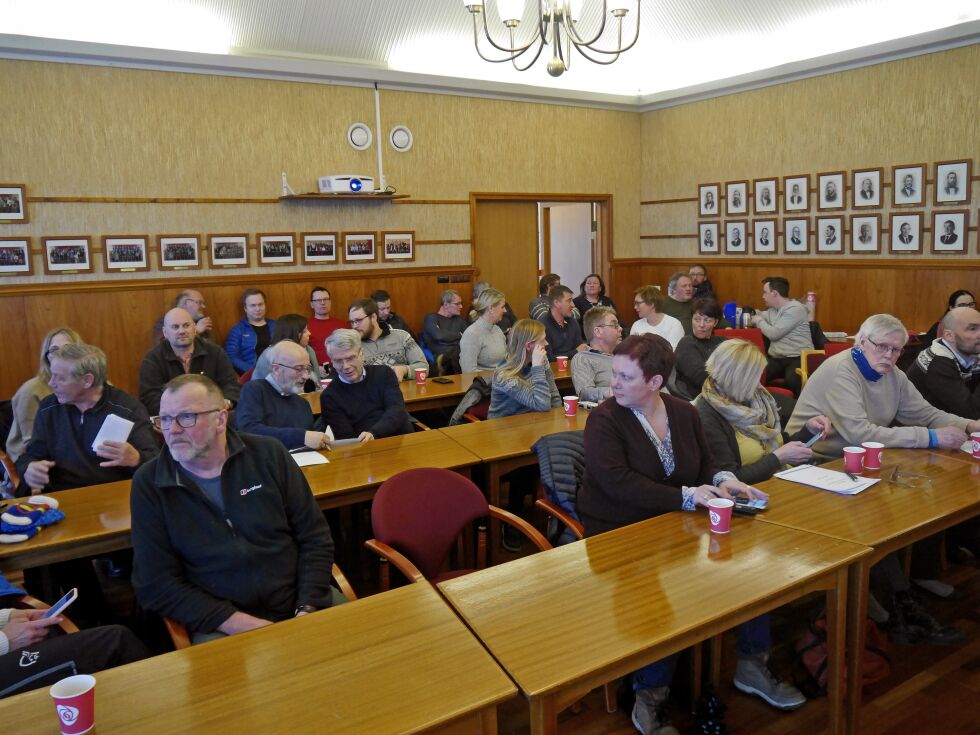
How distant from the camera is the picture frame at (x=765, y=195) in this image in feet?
29.1

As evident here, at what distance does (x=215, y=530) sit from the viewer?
254cm

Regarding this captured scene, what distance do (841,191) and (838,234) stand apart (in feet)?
1.57

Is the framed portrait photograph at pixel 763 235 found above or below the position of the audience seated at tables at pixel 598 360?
above

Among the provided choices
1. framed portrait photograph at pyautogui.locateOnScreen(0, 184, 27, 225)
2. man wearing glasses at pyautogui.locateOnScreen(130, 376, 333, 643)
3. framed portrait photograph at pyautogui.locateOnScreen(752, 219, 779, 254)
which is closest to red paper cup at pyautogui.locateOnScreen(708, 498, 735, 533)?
man wearing glasses at pyautogui.locateOnScreen(130, 376, 333, 643)

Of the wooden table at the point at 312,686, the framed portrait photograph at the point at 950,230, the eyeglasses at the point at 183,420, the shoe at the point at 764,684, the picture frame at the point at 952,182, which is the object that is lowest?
the shoe at the point at 764,684

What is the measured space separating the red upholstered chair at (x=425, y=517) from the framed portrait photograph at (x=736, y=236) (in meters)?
7.28

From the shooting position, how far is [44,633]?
2330 mm

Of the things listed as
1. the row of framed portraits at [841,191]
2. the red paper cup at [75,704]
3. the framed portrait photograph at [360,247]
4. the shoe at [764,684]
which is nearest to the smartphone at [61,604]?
the red paper cup at [75,704]

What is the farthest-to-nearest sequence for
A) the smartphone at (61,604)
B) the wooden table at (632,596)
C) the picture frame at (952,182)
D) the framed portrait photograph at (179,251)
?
the framed portrait photograph at (179,251)
the picture frame at (952,182)
the smartphone at (61,604)
the wooden table at (632,596)

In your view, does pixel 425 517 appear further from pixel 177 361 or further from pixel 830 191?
pixel 830 191

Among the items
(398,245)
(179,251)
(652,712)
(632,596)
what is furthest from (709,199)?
(632,596)

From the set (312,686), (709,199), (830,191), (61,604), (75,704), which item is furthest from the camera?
(709,199)

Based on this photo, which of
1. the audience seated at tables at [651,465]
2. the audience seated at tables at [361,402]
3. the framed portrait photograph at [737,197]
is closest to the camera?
the audience seated at tables at [651,465]

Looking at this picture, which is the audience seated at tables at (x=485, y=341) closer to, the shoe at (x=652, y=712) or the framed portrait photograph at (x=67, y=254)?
the shoe at (x=652, y=712)
